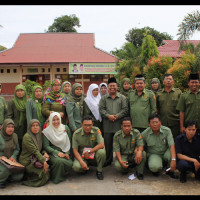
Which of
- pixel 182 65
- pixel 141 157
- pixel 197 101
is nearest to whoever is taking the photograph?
pixel 141 157

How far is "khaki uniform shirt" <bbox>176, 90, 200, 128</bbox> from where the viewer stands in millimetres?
4441

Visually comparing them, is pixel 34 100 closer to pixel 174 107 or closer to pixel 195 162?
pixel 174 107

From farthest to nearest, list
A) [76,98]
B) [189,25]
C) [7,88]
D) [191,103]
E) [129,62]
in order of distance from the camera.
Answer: [7,88] < [129,62] < [189,25] < [76,98] < [191,103]

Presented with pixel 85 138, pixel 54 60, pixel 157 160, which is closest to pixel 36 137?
pixel 85 138

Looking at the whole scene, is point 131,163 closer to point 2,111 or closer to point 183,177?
point 183,177

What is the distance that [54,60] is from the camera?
18.9 m

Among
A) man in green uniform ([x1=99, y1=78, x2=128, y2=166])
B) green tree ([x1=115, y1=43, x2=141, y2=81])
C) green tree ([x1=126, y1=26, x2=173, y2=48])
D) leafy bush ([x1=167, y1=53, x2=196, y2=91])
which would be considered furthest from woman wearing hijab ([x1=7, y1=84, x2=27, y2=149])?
green tree ([x1=126, y1=26, x2=173, y2=48])

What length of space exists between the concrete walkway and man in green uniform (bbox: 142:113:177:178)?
0.25 metres

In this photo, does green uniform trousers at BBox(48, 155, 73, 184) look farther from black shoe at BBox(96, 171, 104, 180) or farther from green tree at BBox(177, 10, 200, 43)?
green tree at BBox(177, 10, 200, 43)

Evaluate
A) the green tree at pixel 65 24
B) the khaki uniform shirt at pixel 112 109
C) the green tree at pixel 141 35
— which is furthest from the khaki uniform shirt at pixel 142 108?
the green tree at pixel 65 24

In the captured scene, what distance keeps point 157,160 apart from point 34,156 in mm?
2094

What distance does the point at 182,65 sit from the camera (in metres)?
6.94

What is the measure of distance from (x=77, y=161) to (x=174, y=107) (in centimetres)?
217
